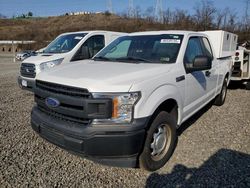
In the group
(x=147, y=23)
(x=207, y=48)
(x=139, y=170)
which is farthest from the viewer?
(x=147, y=23)

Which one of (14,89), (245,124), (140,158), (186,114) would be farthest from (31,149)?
(14,89)

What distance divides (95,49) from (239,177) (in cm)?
603

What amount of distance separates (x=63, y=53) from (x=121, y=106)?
5.04m

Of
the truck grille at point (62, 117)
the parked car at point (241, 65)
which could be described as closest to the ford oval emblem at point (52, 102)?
the truck grille at point (62, 117)

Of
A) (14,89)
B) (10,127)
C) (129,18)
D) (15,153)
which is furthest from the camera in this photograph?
(129,18)

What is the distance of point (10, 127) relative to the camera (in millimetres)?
5020

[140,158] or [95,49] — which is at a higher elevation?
[95,49]

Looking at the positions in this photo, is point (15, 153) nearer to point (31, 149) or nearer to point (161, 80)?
point (31, 149)

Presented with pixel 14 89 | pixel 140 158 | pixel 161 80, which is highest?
pixel 161 80

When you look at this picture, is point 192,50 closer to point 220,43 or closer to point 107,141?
point 220,43

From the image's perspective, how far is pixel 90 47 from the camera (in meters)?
8.09

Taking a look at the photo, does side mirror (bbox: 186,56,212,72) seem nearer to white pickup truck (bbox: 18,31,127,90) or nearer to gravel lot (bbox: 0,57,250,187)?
gravel lot (bbox: 0,57,250,187)

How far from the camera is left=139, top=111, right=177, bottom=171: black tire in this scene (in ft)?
10.7

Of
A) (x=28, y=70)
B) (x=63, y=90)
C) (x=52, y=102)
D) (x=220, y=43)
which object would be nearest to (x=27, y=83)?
(x=28, y=70)
